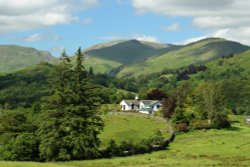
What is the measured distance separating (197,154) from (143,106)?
94784 millimetres

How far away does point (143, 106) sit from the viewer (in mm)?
165250

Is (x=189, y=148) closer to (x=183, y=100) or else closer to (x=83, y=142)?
(x=83, y=142)

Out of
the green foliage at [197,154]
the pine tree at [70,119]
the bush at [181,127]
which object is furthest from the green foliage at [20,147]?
the bush at [181,127]

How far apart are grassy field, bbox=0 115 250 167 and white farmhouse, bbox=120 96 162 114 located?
58.2 meters

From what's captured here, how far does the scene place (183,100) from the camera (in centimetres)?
12438

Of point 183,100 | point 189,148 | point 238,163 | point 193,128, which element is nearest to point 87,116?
point 189,148

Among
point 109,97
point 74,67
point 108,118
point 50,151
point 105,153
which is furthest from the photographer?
point 109,97

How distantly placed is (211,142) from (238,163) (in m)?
23.1

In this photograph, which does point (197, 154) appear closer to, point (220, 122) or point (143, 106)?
point (220, 122)

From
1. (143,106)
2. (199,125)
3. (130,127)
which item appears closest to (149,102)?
(143,106)

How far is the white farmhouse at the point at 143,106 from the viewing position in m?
159

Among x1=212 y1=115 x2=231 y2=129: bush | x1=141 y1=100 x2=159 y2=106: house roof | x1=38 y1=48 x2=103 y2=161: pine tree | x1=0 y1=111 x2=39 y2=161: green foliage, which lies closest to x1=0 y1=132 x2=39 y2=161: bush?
x1=0 y1=111 x2=39 y2=161: green foliage

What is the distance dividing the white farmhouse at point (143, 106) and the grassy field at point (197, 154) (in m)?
58.2

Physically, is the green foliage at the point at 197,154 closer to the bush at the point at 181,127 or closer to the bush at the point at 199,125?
the bush at the point at 181,127
